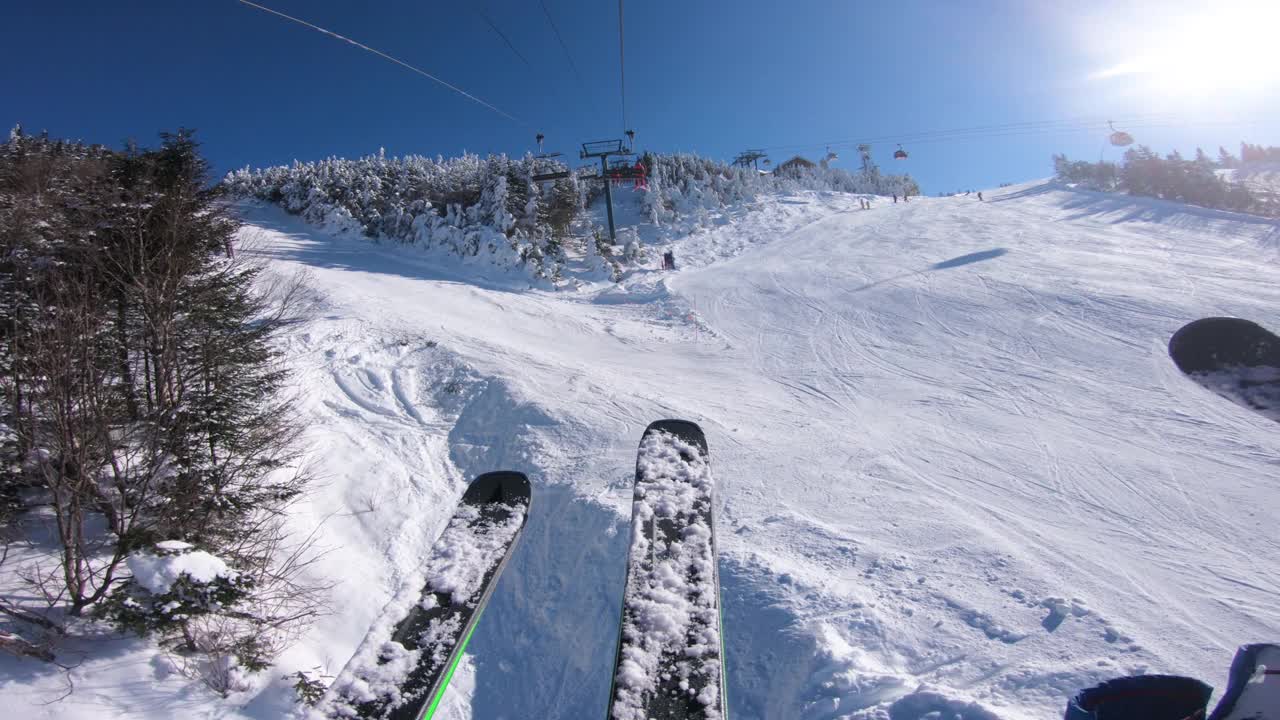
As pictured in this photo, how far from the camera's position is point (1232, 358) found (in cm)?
405

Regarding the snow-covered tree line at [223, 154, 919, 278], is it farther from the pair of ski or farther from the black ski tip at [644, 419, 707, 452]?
the pair of ski

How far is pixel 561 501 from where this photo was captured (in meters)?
7.59

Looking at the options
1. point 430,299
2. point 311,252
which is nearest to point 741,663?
point 430,299

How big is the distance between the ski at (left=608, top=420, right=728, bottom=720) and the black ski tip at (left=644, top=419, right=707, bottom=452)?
0.31 meters

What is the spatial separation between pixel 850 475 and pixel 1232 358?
4552mm

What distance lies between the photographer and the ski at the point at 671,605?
2.99m

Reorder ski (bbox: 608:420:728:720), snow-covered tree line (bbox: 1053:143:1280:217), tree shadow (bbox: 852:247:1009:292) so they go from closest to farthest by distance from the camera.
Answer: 1. ski (bbox: 608:420:728:720)
2. tree shadow (bbox: 852:247:1009:292)
3. snow-covered tree line (bbox: 1053:143:1280:217)

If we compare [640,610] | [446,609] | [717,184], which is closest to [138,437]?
[446,609]

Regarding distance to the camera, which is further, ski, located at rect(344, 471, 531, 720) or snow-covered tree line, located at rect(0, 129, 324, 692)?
snow-covered tree line, located at rect(0, 129, 324, 692)

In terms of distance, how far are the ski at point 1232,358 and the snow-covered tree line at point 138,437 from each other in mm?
8383

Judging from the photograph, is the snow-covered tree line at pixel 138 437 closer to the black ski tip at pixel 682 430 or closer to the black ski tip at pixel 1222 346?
the black ski tip at pixel 682 430

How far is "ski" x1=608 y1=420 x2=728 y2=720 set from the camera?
2.99 meters

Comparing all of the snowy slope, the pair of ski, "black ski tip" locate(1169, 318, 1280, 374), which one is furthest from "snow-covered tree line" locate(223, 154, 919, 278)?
"black ski tip" locate(1169, 318, 1280, 374)

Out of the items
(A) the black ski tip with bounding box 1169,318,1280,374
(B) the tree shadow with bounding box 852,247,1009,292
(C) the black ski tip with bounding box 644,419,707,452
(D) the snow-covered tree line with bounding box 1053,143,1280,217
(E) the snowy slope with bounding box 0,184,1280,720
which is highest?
(D) the snow-covered tree line with bounding box 1053,143,1280,217
